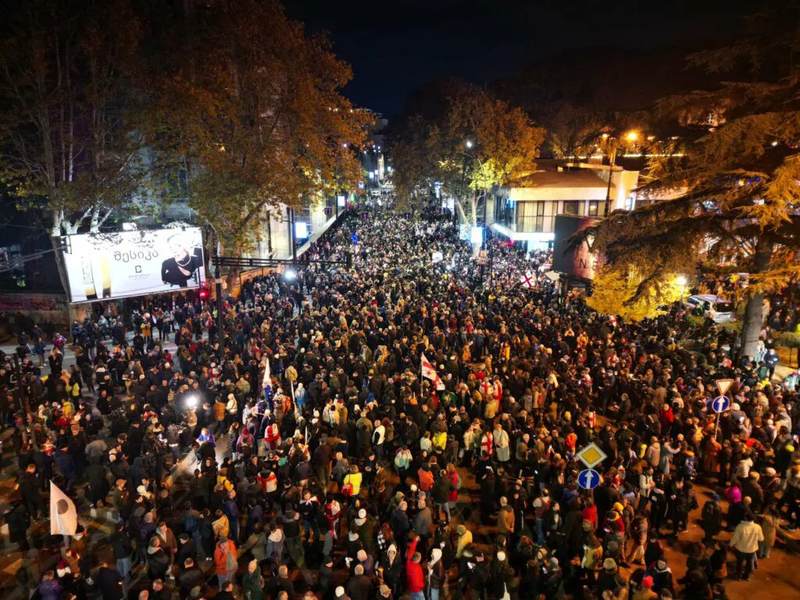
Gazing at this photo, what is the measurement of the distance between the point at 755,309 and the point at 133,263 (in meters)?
22.2

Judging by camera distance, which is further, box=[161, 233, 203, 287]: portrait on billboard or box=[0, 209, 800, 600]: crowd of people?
box=[161, 233, 203, 287]: portrait on billboard

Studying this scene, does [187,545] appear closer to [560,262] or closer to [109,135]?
[560,262]

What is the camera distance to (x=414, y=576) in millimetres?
7809

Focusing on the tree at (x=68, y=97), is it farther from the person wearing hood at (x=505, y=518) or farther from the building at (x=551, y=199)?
the building at (x=551, y=199)

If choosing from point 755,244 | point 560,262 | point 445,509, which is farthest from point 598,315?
point 445,509

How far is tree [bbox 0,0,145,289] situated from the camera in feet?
62.2

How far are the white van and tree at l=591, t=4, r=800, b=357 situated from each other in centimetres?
721

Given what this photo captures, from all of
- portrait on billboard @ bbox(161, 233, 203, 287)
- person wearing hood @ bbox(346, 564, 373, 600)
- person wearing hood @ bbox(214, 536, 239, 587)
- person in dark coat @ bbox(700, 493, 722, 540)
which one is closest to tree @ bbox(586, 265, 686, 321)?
person in dark coat @ bbox(700, 493, 722, 540)

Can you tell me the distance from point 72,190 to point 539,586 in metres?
20.4

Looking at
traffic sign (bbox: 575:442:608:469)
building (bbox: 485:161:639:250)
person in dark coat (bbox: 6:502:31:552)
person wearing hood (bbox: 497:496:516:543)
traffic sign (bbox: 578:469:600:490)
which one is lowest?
person in dark coat (bbox: 6:502:31:552)

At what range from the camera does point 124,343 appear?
63.1 feet

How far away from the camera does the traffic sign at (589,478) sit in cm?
921

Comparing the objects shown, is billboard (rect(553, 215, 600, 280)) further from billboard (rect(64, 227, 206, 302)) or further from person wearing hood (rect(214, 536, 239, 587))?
person wearing hood (rect(214, 536, 239, 587))

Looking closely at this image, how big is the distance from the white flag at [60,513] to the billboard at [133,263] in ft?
47.7
